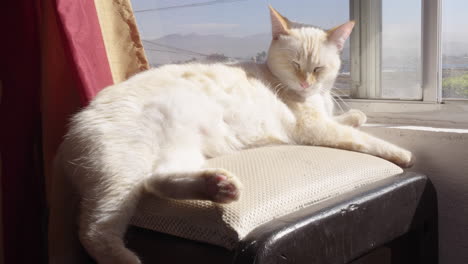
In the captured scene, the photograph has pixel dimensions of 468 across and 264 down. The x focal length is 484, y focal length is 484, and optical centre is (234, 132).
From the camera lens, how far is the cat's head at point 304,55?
46.1 inches

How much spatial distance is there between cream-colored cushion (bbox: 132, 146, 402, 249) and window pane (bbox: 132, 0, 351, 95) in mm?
569

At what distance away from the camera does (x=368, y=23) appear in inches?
54.2

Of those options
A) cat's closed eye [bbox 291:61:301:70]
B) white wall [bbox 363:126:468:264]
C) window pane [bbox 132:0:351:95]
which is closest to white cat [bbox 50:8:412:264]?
cat's closed eye [bbox 291:61:301:70]

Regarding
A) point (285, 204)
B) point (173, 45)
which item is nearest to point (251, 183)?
point (285, 204)

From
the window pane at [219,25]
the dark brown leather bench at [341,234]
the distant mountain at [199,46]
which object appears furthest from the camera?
the distant mountain at [199,46]

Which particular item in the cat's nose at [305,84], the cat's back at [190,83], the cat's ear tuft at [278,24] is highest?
the cat's ear tuft at [278,24]

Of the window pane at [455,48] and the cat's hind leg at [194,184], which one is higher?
the window pane at [455,48]

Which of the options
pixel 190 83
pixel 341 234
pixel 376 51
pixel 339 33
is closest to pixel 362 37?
pixel 376 51

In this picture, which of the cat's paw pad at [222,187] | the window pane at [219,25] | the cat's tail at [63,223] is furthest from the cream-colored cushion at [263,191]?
the window pane at [219,25]

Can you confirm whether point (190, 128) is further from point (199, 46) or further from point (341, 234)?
point (199, 46)

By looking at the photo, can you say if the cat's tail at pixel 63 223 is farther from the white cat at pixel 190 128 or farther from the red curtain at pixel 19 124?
the red curtain at pixel 19 124

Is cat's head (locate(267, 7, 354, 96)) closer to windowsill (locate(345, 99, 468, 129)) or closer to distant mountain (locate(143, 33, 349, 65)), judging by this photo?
windowsill (locate(345, 99, 468, 129))

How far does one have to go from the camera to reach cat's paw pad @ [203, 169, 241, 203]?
69cm

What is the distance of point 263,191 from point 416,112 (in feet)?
2.39
